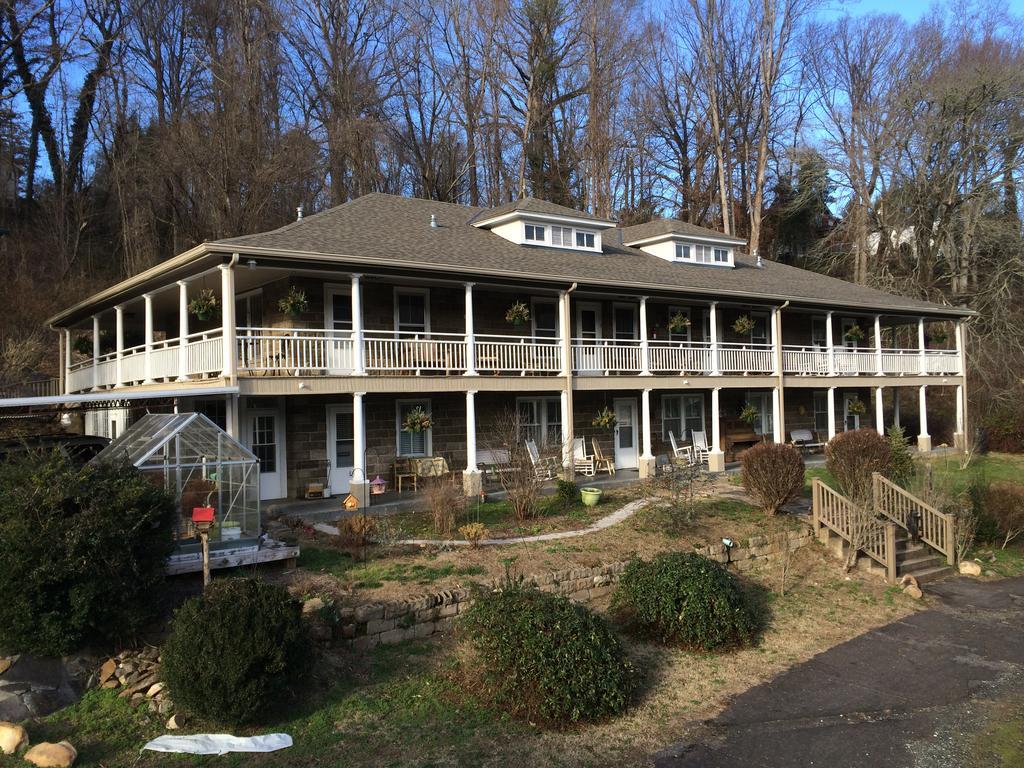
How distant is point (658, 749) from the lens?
23.1 feet

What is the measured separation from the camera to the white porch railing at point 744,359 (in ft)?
74.6

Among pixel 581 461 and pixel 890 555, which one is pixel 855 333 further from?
pixel 890 555

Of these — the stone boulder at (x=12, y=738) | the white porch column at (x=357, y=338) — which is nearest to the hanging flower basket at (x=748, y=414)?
the white porch column at (x=357, y=338)

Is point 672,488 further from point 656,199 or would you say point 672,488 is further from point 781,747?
point 656,199

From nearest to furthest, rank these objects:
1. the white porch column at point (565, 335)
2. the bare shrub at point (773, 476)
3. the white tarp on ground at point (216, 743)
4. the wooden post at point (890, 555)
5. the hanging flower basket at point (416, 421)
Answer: the white tarp on ground at point (216, 743) → the wooden post at point (890, 555) → the bare shrub at point (773, 476) → the hanging flower basket at point (416, 421) → the white porch column at point (565, 335)

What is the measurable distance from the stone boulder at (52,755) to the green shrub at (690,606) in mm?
6360

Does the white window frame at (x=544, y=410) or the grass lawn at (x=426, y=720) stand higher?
the white window frame at (x=544, y=410)

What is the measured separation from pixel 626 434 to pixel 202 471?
1462 cm

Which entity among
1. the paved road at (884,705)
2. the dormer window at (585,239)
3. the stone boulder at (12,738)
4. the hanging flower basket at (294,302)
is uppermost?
the dormer window at (585,239)

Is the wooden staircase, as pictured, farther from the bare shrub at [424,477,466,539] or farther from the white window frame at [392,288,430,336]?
the white window frame at [392,288,430,336]

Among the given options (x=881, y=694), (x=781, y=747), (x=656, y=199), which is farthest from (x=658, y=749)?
(x=656, y=199)

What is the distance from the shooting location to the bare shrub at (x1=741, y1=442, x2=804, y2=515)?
→ 1534cm

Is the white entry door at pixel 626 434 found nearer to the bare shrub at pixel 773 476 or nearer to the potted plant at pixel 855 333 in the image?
the bare shrub at pixel 773 476

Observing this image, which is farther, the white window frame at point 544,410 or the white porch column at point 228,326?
the white window frame at point 544,410
